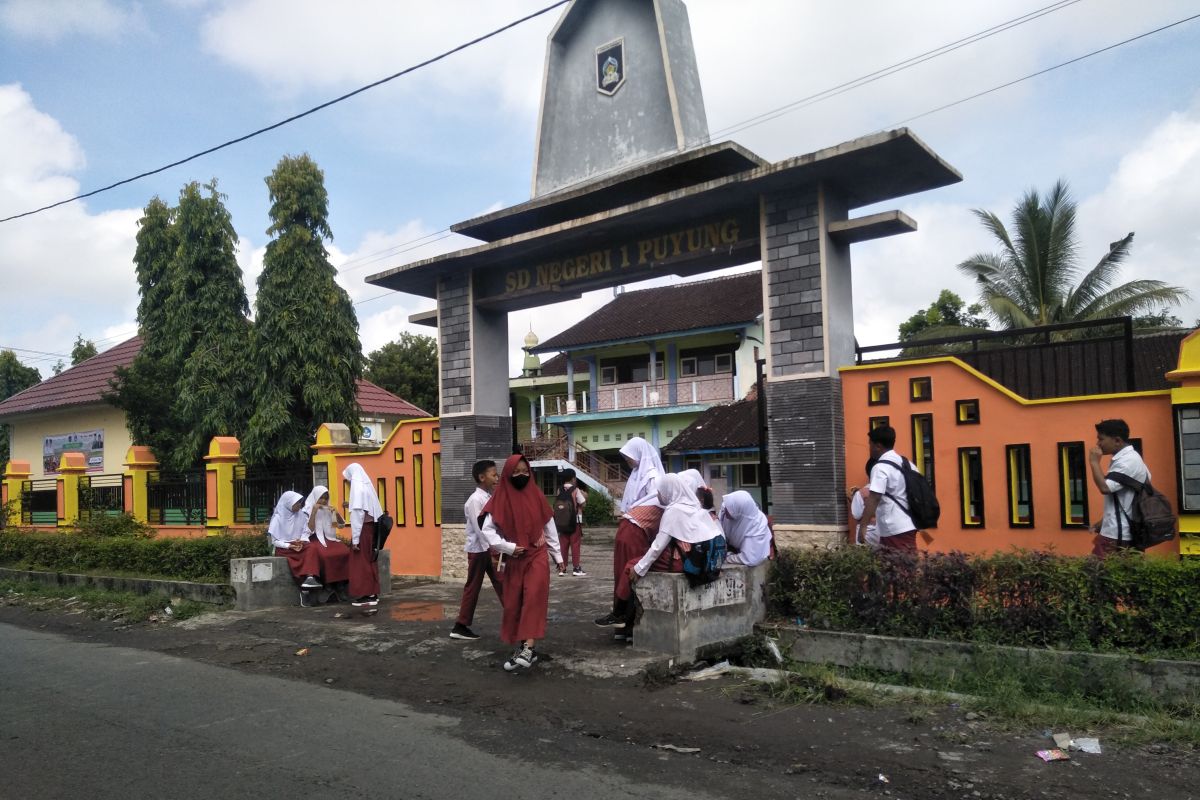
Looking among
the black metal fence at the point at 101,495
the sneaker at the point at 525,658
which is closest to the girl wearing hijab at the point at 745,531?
the sneaker at the point at 525,658

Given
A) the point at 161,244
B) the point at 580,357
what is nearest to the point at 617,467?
the point at 580,357

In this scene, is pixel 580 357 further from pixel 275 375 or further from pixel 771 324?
pixel 771 324

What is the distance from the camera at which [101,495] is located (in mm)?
20094

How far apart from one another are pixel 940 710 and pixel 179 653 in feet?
23.0

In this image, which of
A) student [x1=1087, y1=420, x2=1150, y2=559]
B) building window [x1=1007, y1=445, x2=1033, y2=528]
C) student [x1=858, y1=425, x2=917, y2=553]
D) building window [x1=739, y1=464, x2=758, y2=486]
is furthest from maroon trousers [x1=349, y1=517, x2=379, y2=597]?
building window [x1=739, y1=464, x2=758, y2=486]

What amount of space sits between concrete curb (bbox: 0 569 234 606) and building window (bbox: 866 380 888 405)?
805 centimetres

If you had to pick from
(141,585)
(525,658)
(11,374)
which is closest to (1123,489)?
(525,658)

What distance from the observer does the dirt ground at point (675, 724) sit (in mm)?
4500

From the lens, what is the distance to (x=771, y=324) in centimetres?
984

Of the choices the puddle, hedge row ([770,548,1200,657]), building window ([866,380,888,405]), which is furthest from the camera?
the puddle

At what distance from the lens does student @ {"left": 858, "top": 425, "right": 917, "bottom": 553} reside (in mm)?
7055

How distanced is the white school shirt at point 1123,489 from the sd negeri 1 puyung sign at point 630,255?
509 centimetres

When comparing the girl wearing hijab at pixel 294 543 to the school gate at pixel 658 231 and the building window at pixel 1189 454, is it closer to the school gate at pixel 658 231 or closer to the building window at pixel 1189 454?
the school gate at pixel 658 231

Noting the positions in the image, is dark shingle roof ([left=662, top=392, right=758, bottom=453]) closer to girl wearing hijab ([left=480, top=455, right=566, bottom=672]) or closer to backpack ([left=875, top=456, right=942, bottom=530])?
backpack ([left=875, top=456, right=942, bottom=530])
